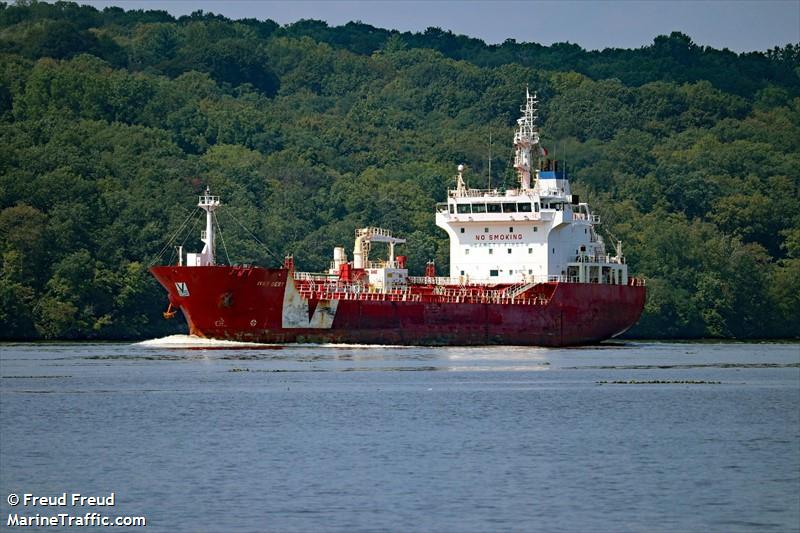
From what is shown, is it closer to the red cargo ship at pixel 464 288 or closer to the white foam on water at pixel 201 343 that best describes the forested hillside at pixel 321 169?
the white foam on water at pixel 201 343

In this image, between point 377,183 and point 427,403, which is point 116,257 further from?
point 427,403

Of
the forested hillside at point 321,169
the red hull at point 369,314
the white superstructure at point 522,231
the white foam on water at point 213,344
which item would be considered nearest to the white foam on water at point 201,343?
the white foam on water at point 213,344

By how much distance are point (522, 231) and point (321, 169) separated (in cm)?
6671

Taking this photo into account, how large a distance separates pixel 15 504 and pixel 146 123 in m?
125

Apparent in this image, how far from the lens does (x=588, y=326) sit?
84.1m

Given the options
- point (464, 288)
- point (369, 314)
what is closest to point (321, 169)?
point (464, 288)

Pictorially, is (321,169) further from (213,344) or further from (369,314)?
(213,344)

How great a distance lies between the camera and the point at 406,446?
39.8 meters

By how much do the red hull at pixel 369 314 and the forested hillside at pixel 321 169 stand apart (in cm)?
→ 2496

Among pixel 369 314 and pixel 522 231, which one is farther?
Result: pixel 522 231

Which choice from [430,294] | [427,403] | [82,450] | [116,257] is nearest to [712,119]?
[116,257]

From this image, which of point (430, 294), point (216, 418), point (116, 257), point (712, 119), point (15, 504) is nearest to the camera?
point (15, 504)

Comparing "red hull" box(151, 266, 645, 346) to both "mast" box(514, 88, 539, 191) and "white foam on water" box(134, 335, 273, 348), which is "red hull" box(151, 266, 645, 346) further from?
"mast" box(514, 88, 539, 191)

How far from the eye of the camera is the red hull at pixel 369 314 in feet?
238
